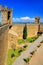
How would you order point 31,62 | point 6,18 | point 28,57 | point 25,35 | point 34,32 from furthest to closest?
point 34,32
point 25,35
point 6,18
point 28,57
point 31,62

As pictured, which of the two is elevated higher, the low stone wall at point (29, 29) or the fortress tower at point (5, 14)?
the fortress tower at point (5, 14)

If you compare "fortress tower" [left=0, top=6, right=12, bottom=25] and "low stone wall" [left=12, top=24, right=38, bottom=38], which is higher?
"fortress tower" [left=0, top=6, right=12, bottom=25]

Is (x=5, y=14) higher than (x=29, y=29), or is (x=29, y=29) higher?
(x=5, y=14)

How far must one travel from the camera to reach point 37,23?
26766mm

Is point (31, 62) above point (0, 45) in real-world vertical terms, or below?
below

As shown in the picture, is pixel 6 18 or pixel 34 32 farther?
pixel 34 32

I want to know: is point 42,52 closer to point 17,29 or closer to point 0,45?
point 0,45

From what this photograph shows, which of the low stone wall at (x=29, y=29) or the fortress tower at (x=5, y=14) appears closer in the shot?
the fortress tower at (x=5, y=14)

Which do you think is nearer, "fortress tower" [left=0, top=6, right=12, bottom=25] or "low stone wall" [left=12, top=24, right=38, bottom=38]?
"fortress tower" [left=0, top=6, right=12, bottom=25]

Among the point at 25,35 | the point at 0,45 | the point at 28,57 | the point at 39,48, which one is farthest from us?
the point at 25,35

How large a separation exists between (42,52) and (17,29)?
13.0 meters

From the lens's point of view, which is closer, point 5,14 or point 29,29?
point 5,14

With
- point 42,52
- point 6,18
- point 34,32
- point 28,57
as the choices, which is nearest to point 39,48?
point 42,52

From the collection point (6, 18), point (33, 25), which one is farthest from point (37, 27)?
point (6, 18)
